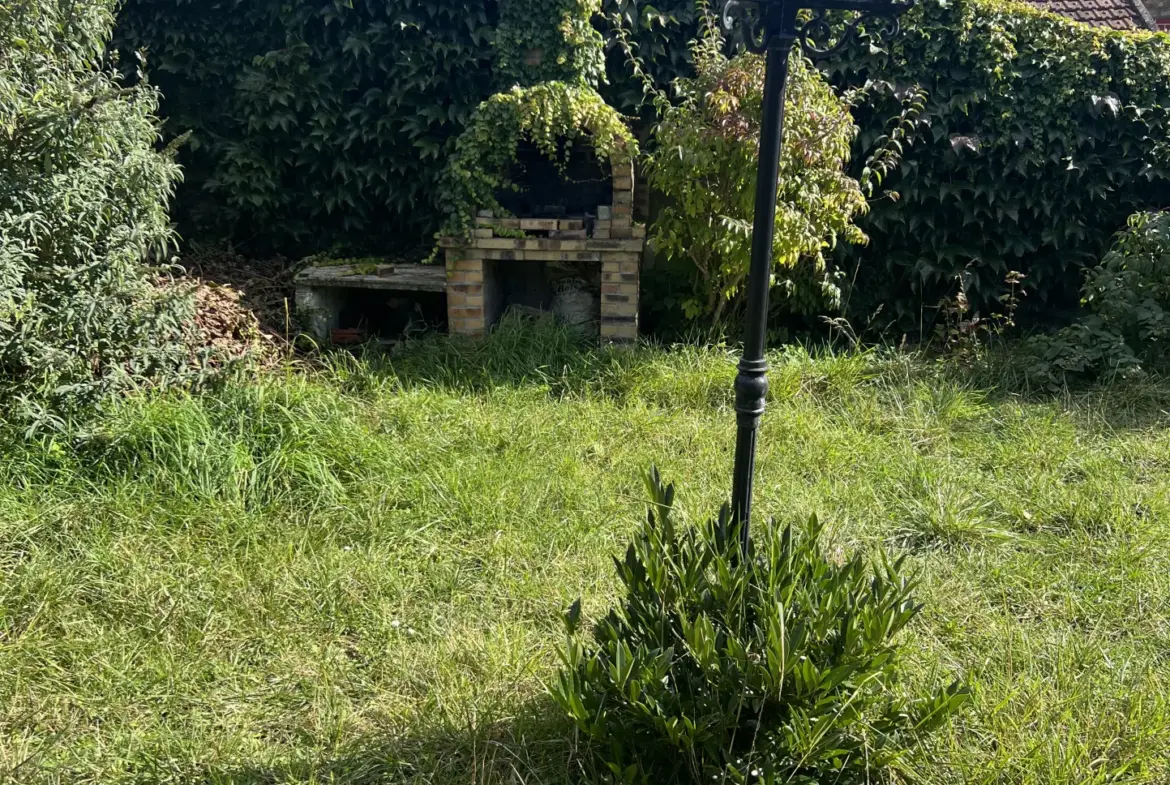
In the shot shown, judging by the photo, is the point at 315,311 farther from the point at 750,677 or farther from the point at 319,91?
the point at 750,677

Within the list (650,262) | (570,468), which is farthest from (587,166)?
(570,468)

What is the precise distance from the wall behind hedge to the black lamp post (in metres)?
3.76

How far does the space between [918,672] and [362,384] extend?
2.97 meters

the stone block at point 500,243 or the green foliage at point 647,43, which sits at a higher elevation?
the green foliage at point 647,43

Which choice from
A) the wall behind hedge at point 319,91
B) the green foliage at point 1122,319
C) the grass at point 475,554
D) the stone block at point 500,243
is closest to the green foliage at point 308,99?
the wall behind hedge at point 319,91

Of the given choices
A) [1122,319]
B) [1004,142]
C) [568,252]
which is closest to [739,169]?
[568,252]

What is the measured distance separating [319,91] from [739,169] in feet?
9.43

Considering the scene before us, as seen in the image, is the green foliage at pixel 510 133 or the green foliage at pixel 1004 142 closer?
the green foliage at pixel 510 133

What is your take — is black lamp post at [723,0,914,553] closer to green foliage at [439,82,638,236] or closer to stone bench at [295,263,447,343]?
green foliage at [439,82,638,236]

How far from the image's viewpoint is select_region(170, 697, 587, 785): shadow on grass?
1.91 m

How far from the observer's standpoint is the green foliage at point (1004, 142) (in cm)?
520

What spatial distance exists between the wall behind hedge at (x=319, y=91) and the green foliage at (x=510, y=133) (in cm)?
65

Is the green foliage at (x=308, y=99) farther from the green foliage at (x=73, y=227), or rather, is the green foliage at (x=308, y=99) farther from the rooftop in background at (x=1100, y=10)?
the rooftop in background at (x=1100, y=10)

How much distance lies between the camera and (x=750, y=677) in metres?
1.71
